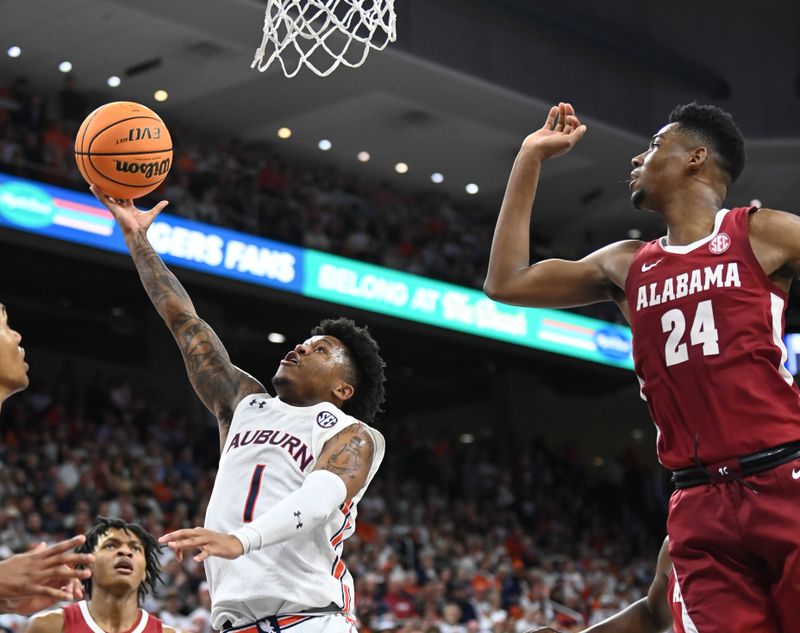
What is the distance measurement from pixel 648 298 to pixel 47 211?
12.0 m

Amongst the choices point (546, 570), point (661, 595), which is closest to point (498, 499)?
point (546, 570)

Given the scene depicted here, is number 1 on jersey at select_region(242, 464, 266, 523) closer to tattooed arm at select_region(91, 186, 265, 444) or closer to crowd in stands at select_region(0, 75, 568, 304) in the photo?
tattooed arm at select_region(91, 186, 265, 444)

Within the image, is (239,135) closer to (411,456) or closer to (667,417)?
(411,456)

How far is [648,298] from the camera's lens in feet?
11.3

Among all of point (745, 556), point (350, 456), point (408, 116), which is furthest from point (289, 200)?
point (745, 556)

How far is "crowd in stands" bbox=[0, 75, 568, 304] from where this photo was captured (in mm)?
15586

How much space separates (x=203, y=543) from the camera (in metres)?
3.30

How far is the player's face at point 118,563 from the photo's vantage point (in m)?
5.41

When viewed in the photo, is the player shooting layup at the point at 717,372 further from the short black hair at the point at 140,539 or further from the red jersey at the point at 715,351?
the short black hair at the point at 140,539

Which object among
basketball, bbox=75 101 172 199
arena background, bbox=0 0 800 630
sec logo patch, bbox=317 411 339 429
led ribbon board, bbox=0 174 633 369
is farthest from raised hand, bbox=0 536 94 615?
arena background, bbox=0 0 800 630

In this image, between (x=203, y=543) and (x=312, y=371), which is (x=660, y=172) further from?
(x=203, y=543)

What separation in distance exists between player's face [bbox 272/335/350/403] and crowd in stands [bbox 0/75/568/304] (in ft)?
34.4

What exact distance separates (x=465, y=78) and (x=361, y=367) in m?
13.4

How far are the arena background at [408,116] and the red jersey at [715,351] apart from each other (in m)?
12.0
